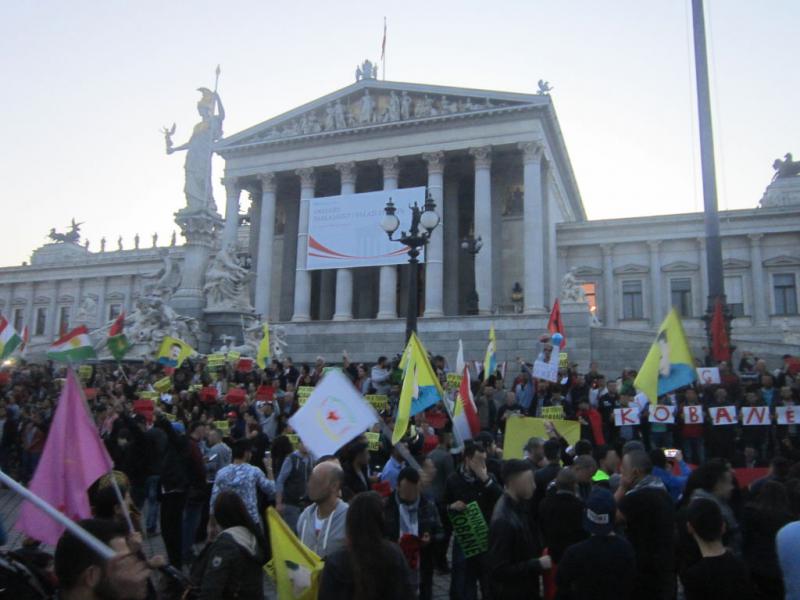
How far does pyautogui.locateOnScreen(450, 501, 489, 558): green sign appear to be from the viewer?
6172 millimetres

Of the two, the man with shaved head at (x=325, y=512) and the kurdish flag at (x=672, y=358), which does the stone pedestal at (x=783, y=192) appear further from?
the man with shaved head at (x=325, y=512)

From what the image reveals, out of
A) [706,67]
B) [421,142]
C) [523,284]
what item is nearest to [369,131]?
[421,142]

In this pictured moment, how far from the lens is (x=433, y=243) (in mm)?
37719

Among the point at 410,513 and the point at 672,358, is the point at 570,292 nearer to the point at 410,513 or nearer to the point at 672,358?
the point at 672,358

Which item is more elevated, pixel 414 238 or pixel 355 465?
pixel 414 238

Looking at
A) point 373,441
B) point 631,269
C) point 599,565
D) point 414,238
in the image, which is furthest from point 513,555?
point 631,269

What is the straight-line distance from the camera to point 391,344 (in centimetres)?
3422

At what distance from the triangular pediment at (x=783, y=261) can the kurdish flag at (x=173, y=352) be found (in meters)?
37.3

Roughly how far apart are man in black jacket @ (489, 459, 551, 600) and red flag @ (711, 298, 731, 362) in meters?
11.6

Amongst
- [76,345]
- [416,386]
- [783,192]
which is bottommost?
[416,386]

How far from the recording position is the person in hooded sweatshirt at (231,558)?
174 inches

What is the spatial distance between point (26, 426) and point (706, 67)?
54.0 ft

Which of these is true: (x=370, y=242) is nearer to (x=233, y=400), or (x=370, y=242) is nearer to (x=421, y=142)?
(x=421, y=142)

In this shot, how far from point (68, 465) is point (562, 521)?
3.44 metres
